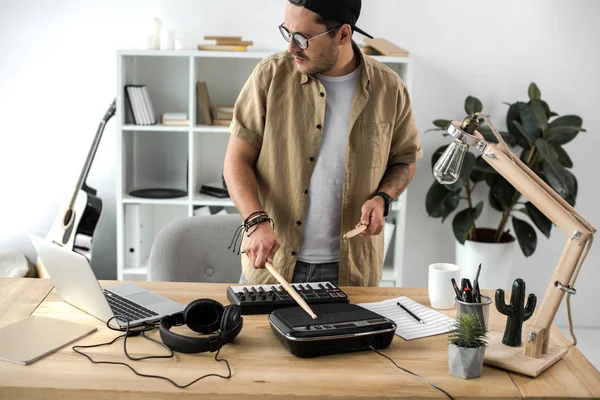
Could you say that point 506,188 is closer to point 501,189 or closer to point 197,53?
point 501,189

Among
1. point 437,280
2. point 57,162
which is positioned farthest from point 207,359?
point 57,162

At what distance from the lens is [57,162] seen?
4082 mm

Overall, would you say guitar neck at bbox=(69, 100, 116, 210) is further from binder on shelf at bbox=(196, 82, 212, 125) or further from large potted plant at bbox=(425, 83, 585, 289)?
large potted plant at bbox=(425, 83, 585, 289)

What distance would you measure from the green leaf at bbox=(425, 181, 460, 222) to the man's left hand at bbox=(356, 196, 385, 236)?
1.91m

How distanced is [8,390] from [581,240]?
127 centimetres

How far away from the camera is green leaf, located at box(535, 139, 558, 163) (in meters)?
3.65

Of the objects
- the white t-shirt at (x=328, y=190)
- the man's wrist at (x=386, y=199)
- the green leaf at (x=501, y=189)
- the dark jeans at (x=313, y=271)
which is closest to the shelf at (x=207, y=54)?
the green leaf at (x=501, y=189)

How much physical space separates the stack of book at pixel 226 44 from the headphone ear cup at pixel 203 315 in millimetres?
2290

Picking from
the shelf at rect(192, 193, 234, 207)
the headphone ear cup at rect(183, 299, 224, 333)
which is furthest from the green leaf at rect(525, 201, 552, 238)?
the headphone ear cup at rect(183, 299, 224, 333)

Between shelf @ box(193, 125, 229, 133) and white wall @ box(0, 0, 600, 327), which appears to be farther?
white wall @ box(0, 0, 600, 327)

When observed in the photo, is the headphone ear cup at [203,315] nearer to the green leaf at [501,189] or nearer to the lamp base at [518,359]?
the lamp base at [518,359]

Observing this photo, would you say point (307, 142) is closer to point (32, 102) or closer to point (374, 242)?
point (374, 242)

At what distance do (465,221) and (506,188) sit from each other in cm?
30

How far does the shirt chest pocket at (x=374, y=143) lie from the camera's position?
2287 millimetres
